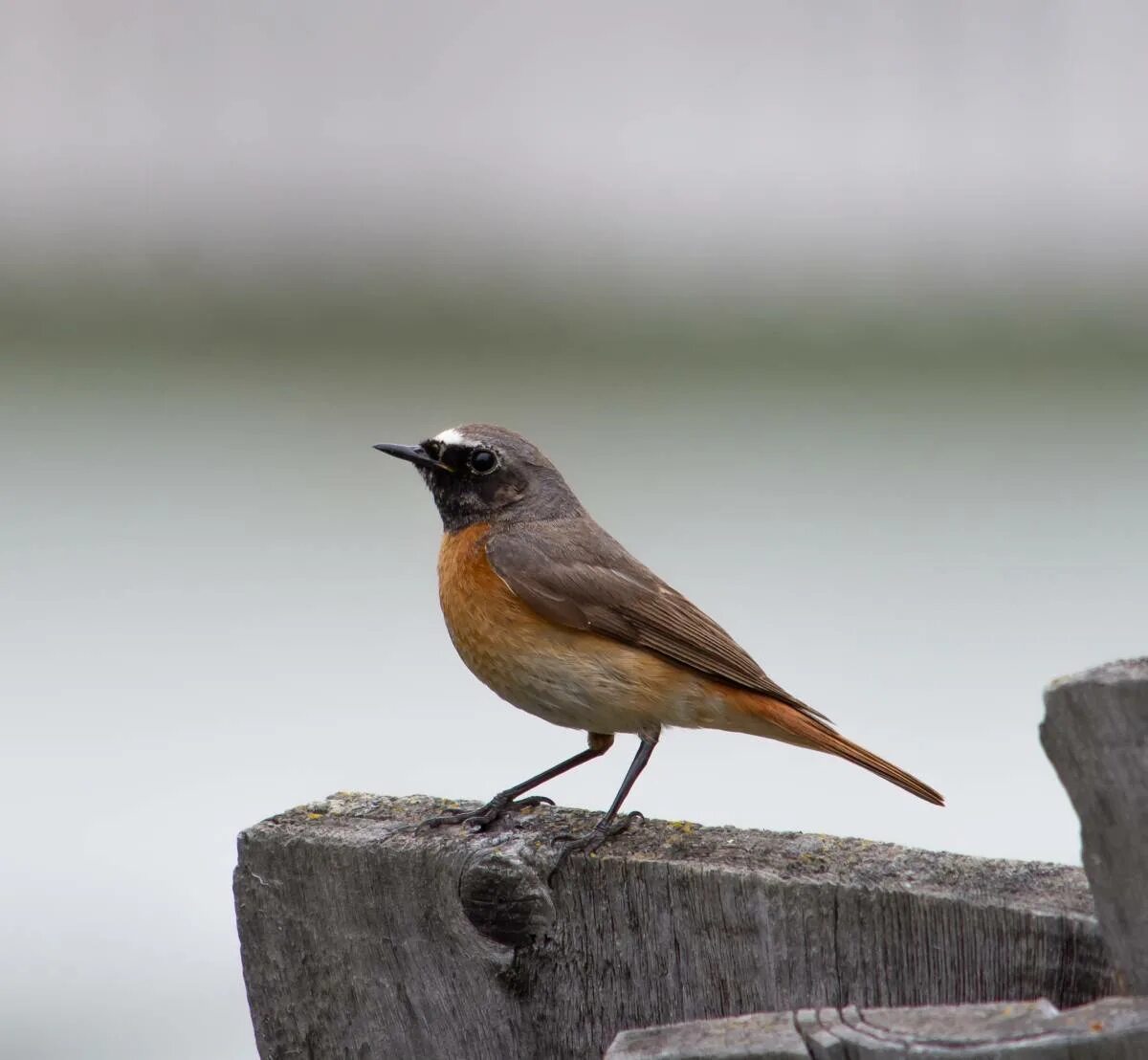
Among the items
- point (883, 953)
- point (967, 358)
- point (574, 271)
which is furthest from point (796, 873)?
point (967, 358)

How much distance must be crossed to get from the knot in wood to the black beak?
227cm

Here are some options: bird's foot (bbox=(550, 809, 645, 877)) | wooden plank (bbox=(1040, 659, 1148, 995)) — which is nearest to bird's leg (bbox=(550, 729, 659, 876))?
bird's foot (bbox=(550, 809, 645, 877))

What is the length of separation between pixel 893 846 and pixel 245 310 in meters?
5.03

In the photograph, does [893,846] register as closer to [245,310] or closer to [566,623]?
[566,623]

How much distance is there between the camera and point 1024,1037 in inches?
82.4

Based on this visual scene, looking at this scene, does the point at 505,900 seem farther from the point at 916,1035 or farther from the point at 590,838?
the point at 916,1035

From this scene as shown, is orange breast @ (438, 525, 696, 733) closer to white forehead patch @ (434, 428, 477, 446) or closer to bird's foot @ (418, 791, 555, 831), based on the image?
white forehead patch @ (434, 428, 477, 446)

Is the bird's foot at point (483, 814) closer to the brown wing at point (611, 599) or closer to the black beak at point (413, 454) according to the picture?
the brown wing at point (611, 599)

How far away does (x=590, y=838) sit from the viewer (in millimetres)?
3217

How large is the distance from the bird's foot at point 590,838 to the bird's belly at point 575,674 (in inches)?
46.4

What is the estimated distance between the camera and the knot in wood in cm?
295

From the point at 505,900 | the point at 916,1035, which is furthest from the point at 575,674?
the point at 916,1035

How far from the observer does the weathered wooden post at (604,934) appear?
8.56ft

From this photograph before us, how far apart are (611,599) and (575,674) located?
0.92 ft
